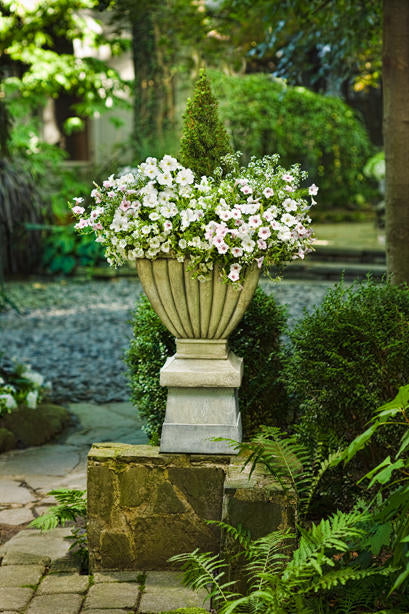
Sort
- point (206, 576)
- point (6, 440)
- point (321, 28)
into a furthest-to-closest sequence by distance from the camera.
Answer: point (321, 28) → point (6, 440) → point (206, 576)

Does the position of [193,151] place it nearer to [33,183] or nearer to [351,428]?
[351,428]

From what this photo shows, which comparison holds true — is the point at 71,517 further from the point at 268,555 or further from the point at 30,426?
the point at 30,426

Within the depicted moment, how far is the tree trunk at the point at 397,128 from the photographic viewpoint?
4.93 meters

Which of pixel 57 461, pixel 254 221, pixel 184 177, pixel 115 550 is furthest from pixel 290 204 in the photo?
pixel 57 461

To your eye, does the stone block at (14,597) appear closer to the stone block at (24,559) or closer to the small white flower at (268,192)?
the stone block at (24,559)

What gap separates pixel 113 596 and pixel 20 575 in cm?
43

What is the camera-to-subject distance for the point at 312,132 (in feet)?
50.1

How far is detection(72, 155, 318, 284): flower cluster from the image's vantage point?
3197 millimetres

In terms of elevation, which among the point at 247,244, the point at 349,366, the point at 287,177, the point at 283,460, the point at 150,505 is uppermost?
the point at 287,177

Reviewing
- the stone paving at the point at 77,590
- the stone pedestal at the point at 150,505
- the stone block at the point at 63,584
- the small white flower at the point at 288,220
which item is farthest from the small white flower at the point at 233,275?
the stone block at the point at 63,584

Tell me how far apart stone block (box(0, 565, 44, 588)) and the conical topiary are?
1.75 meters

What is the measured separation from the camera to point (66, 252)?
1228 centimetres

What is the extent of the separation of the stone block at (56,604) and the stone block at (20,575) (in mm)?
145

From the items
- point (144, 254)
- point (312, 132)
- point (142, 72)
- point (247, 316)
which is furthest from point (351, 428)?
point (312, 132)
